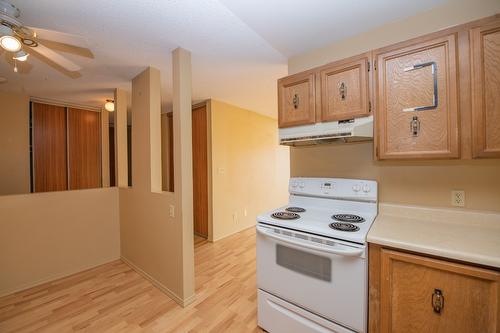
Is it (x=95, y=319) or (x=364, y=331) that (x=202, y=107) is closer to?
(x=95, y=319)

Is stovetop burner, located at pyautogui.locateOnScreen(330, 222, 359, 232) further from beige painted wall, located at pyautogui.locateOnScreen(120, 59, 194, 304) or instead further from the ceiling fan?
the ceiling fan

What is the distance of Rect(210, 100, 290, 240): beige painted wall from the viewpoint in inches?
143

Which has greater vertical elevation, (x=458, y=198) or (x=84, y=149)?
(x=84, y=149)

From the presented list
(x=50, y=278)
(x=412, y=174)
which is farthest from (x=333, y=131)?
(x=50, y=278)

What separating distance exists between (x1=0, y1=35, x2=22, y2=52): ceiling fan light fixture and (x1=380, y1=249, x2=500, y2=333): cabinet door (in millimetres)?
2425

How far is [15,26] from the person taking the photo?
3.96 feet

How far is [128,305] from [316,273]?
5.92 feet

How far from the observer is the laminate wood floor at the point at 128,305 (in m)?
1.73

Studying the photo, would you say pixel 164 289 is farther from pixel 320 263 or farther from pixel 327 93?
pixel 327 93

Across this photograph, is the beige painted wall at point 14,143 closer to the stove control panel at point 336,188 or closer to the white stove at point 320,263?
the white stove at point 320,263

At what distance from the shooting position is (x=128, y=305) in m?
1.98

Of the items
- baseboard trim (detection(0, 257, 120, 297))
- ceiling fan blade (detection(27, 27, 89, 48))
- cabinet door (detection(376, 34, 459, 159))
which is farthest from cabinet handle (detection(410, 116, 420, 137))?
baseboard trim (detection(0, 257, 120, 297))

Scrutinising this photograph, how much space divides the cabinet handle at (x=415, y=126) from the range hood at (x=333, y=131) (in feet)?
0.77

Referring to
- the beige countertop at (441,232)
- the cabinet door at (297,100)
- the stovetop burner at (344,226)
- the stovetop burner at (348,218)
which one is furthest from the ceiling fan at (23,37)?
the beige countertop at (441,232)
